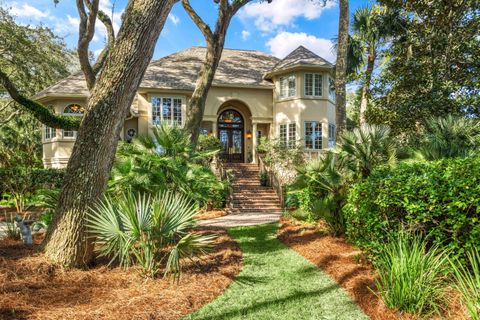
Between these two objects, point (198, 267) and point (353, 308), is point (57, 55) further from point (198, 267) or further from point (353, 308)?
point (353, 308)

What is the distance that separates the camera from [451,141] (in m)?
7.96

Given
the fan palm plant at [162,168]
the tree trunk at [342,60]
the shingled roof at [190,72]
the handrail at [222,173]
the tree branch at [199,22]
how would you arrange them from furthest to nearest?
the shingled roof at [190,72] < the handrail at [222,173] < the tree trunk at [342,60] < the tree branch at [199,22] < the fan palm plant at [162,168]

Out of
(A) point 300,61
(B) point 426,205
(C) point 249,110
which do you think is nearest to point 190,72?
(C) point 249,110

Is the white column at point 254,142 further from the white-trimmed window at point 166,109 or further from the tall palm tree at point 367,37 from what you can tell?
the tall palm tree at point 367,37

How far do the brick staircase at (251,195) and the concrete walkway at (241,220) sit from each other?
3.06 ft

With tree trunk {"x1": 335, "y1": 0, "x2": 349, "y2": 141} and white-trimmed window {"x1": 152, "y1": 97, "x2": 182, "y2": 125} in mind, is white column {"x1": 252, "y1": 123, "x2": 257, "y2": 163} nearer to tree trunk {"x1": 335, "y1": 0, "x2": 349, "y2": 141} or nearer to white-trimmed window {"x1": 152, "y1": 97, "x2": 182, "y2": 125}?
white-trimmed window {"x1": 152, "y1": 97, "x2": 182, "y2": 125}

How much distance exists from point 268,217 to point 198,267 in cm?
702

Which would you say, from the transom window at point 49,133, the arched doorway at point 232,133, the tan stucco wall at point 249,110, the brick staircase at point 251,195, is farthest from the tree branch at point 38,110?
the arched doorway at point 232,133

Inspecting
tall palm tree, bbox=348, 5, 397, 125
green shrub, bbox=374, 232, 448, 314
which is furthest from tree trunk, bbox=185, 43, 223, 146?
tall palm tree, bbox=348, 5, 397, 125

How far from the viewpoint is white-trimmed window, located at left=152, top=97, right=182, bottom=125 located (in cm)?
1977

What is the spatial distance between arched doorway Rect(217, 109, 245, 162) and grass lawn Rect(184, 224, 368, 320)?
52.3 feet

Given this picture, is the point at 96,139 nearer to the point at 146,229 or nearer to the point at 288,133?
the point at 146,229

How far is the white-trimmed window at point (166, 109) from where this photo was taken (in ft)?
64.8

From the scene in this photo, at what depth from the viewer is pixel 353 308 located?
423cm
